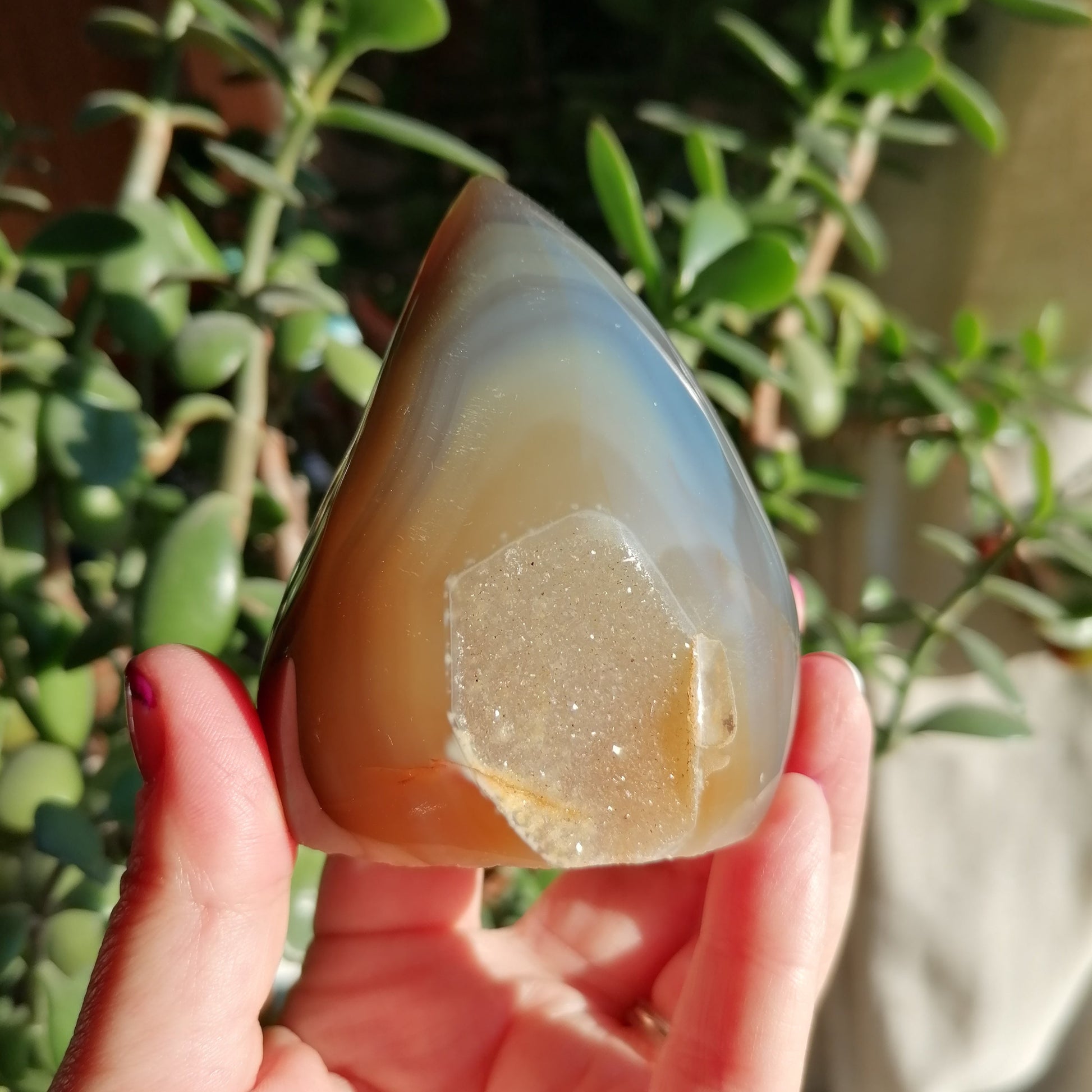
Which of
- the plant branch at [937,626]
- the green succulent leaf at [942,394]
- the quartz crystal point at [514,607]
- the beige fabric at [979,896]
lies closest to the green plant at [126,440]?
the quartz crystal point at [514,607]

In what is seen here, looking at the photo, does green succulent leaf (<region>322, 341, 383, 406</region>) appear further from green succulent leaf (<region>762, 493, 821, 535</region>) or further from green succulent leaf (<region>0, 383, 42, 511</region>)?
green succulent leaf (<region>762, 493, 821, 535</region>)

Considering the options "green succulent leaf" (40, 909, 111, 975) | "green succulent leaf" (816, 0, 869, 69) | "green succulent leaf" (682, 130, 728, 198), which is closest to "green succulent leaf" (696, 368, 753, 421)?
"green succulent leaf" (682, 130, 728, 198)

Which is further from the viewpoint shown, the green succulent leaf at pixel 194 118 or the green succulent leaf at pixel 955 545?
the green succulent leaf at pixel 955 545

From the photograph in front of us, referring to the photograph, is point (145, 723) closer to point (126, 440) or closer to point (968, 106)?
point (126, 440)

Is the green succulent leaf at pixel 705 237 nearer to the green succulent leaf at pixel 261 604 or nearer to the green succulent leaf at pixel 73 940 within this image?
the green succulent leaf at pixel 261 604

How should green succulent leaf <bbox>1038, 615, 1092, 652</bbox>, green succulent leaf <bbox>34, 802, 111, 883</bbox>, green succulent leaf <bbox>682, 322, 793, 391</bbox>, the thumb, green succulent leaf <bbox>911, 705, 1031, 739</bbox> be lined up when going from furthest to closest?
green succulent leaf <bbox>1038, 615, 1092, 652</bbox>
green succulent leaf <bbox>911, 705, 1031, 739</bbox>
green succulent leaf <bbox>682, 322, 793, 391</bbox>
green succulent leaf <bbox>34, 802, 111, 883</bbox>
the thumb

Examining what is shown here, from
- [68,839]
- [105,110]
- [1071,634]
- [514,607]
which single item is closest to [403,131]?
[105,110]
